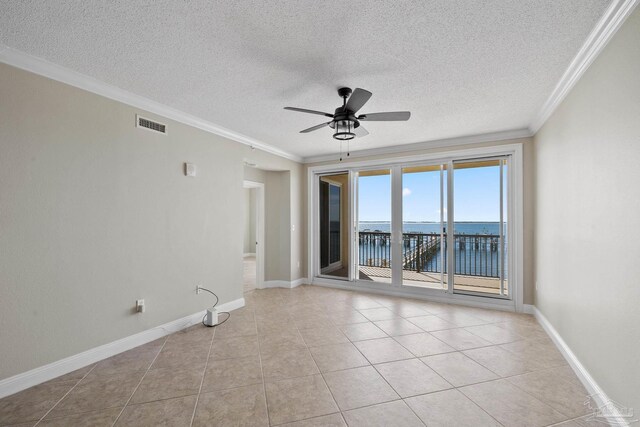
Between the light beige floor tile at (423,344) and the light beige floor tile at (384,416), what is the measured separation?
34.5 inches

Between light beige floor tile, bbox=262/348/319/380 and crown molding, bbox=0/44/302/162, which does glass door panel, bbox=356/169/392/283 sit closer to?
crown molding, bbox=0/44/302/162

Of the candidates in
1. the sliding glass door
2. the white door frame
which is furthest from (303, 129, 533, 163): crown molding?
the white door frame

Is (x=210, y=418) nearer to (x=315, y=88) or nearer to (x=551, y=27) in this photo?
(x=315, y=88)

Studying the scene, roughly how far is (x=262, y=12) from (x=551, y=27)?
6.29ft

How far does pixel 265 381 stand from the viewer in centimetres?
225

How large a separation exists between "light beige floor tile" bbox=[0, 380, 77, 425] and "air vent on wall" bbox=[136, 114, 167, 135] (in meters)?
2.47

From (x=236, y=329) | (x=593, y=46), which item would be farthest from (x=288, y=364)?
(x=593, y=46)

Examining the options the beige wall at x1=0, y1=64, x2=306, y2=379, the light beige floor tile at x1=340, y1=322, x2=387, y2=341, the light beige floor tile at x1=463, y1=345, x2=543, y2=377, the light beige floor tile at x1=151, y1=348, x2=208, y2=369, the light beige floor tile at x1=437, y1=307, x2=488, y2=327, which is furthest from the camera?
the light beige floor tile at x1=437, y1=307, x2=488, y2=327

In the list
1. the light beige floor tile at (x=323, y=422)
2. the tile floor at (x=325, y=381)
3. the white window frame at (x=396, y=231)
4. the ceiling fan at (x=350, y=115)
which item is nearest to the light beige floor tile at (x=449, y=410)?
the tile floor at (x=325, y=381)

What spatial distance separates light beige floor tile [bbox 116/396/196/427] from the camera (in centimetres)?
178

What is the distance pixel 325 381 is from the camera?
2.25 m

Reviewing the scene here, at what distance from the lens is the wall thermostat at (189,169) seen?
11.1 ft

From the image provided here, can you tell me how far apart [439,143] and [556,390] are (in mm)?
3458

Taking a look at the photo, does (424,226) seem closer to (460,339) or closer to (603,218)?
(460,339)
